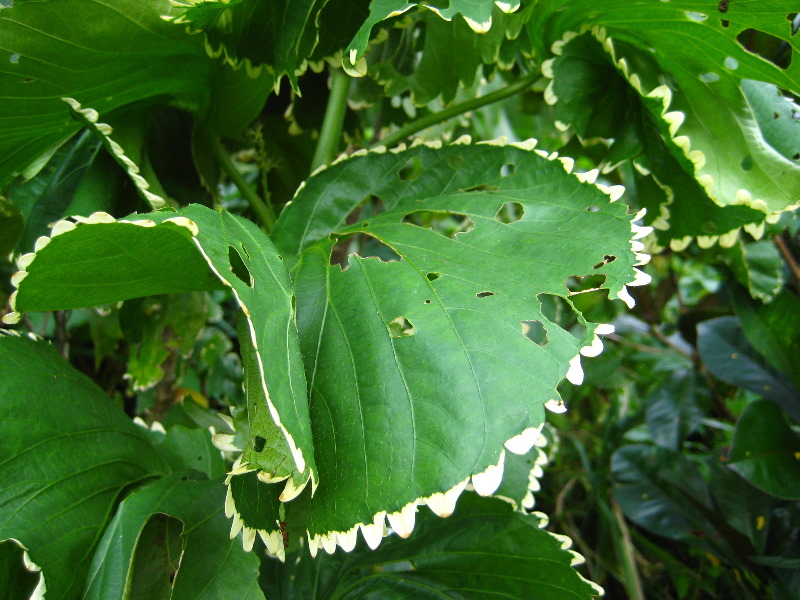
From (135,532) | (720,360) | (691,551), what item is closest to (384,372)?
(135,532)

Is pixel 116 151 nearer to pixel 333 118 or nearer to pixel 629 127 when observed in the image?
pixel 333 118

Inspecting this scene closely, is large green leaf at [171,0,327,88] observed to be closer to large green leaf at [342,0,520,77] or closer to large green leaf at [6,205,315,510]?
large green leaf at [342,0,520,77]

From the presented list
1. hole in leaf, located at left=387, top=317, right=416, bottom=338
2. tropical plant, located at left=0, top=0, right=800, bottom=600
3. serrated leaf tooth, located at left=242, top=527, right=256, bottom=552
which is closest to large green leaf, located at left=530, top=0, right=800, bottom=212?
tropical plant, located at left=0, top=0, right=800, bottom=600

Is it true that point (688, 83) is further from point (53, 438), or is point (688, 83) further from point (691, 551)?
point (691, 551)

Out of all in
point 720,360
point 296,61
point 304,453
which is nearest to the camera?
point 304,453

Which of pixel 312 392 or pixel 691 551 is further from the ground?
pixel 312 392

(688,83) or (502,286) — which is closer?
(502,286)

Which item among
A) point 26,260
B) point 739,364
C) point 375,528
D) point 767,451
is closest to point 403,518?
point 375,528

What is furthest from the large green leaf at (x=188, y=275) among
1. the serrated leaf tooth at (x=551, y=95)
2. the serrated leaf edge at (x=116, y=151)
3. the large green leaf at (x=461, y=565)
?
the serrated leaf tooth at (x=551, y=95)
